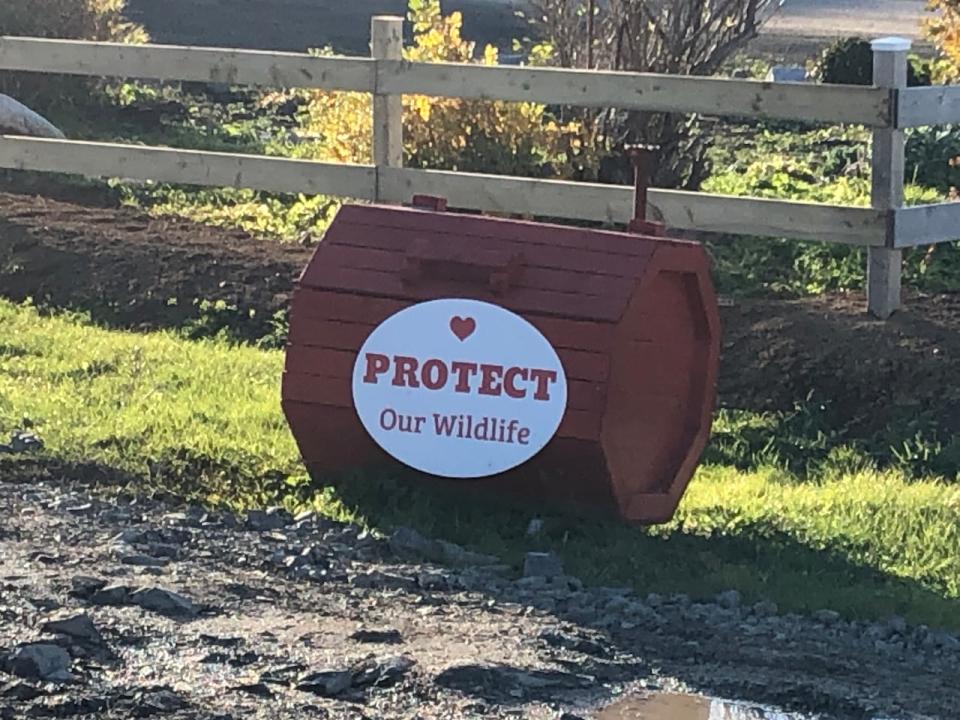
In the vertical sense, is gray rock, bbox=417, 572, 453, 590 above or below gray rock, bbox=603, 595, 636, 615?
above

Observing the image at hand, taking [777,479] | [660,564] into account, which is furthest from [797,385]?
[660,564]

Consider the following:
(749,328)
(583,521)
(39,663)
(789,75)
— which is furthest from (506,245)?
(789,75)

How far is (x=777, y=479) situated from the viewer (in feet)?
23.9

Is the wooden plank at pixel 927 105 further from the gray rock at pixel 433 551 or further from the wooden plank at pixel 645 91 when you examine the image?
the gray rock at pixel 433 551

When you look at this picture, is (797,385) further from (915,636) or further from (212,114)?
(212,114)

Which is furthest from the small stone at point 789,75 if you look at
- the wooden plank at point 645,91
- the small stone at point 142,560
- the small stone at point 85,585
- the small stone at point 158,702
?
the small stone at point 158,702

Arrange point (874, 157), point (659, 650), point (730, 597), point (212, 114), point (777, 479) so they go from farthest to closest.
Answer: point (212, 114), point (874, 157), point (777, 479), point (730, 597), point (659, 650)

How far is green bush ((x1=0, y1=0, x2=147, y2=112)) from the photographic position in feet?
53.6

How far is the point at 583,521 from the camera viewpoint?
5.92 m

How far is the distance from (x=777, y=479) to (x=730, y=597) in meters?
2.07

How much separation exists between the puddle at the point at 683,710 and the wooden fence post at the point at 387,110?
618 centimetres

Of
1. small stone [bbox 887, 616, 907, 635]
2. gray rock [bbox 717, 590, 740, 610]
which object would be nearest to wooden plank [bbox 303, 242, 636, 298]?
gray rock [bbox 717, 590, 740, 610]

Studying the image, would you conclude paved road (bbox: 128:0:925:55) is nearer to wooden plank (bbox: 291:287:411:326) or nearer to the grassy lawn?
the grassy lawn

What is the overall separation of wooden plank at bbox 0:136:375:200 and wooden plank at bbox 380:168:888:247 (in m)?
0.30
